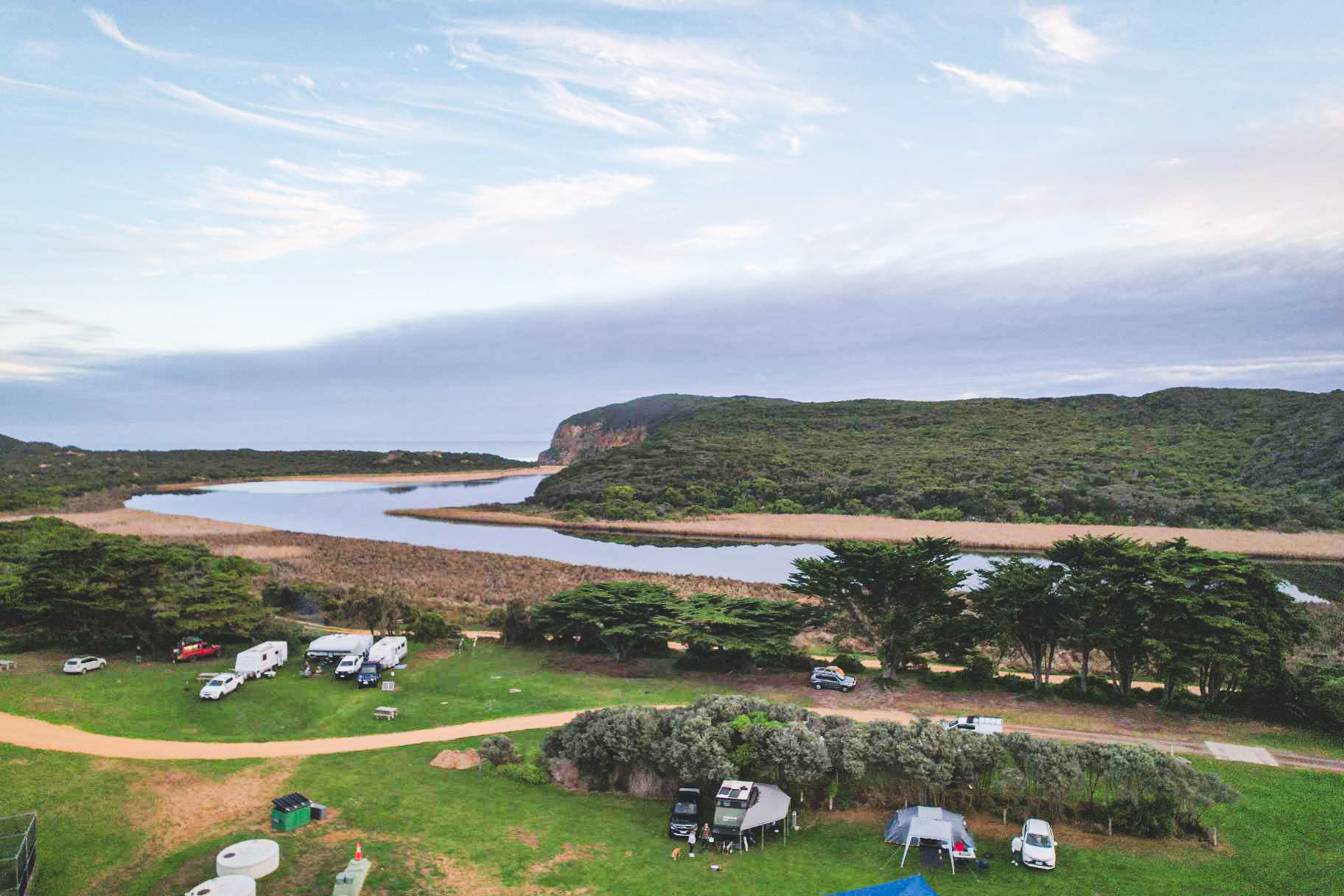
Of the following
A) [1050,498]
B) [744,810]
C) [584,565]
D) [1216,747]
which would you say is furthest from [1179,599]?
[1050,498]

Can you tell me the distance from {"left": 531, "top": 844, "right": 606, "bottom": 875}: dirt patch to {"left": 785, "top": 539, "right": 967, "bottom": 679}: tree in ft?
56.3

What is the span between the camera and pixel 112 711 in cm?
2769

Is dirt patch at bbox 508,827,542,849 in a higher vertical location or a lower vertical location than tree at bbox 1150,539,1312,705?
lower

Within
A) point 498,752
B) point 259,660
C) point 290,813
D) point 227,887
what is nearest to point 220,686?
point 259,660

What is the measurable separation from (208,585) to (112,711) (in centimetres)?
1008

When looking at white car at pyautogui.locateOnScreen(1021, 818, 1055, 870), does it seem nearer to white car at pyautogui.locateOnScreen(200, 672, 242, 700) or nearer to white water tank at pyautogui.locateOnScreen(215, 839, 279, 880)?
white water tank at pyautogui.locateOnScreen(215, 839, 279, 880)

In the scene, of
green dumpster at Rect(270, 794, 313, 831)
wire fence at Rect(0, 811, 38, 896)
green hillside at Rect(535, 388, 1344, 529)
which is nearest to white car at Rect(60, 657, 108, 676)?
wire fence at Rect(0, 811, 38, 896)

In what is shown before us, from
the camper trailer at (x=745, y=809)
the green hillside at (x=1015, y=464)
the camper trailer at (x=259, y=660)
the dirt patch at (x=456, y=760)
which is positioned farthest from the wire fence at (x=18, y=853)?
the green hillside at (x=1015, y=464)

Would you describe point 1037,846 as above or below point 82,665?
below

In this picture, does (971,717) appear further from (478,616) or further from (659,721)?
(478,616)

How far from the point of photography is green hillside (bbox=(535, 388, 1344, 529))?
281ft

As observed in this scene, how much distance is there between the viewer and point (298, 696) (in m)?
30.2

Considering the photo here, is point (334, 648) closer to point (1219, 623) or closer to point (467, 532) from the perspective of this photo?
point (1219, 623)

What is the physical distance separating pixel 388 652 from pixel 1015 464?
89.4 metres
